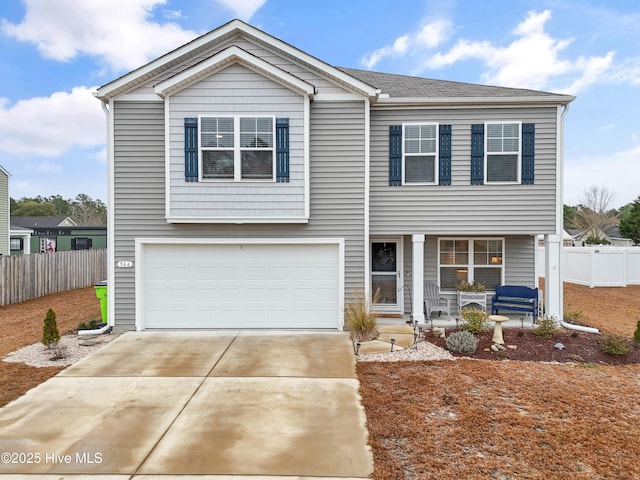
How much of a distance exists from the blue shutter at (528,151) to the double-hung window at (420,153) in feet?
6.76

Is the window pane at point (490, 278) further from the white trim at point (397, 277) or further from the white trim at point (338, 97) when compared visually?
the white trim at point (338, 97)

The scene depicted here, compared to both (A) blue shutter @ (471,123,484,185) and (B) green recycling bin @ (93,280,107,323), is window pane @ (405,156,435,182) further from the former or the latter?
(B) green recycling bin @ (93,280,107,323)

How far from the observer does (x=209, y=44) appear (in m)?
8.60

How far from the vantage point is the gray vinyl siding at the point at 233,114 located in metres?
8.14

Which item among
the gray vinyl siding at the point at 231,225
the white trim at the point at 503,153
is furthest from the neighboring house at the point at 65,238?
the white trim at the point at 503,153

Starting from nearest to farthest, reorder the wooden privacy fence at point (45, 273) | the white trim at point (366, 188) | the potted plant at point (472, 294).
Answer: the white trim at point (366, 188)
the potted plant at point (472, 294)
the wooden privacy fence at point (45, 273)

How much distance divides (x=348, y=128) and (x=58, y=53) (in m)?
16.7

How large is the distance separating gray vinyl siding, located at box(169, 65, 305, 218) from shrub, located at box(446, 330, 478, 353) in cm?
436

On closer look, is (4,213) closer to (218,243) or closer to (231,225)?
(218,243)

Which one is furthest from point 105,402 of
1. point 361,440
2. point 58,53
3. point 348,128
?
point 58,53

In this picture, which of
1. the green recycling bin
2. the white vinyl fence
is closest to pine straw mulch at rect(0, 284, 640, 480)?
the green recycling bin

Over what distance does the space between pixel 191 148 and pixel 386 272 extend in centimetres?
567

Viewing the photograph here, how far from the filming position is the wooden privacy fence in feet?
39.3

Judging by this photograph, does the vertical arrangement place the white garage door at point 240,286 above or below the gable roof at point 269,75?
below
